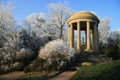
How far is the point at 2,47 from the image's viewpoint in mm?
13180

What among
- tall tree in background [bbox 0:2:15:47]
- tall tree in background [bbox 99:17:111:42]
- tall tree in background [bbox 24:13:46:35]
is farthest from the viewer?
tall tree in background [bbox 99:17:111:42]

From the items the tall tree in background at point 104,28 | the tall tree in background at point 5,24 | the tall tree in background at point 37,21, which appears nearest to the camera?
the tall tree in background at point 5,24

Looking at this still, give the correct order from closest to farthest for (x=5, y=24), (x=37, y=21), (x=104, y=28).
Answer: (x=5, y=24) < (x=37, y=21) < (x=104, y=28)

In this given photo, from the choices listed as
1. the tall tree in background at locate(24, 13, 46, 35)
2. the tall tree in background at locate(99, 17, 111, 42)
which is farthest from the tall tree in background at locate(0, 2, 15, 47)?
the tall tree in background at locate(99, 17, 111, 42)

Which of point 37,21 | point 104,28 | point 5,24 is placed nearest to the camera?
point 5,24

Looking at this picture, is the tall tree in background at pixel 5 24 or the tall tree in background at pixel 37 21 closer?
the tall tree in background at pixel 5 24

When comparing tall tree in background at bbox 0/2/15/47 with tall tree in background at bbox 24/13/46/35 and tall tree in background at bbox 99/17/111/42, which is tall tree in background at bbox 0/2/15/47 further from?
tall tree in background at bbox 99/17/111/42

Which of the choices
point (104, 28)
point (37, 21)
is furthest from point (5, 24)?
point (104, 28)

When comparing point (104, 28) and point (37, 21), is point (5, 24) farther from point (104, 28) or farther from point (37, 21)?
point (104, 28)

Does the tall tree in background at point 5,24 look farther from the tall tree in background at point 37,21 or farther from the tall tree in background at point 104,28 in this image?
the tall tree in background at point 104,28

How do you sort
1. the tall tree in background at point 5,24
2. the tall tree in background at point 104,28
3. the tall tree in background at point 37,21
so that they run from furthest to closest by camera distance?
the tall tree in background at point 104,28 → the tall tree in background at point 37,21 → the tall tree in background at point 5,24

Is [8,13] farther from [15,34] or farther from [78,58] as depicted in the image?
[78,58]

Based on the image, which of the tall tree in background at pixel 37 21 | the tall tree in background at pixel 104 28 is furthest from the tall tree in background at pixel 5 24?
the tall tree in background at pixel 104 28

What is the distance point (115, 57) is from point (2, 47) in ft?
52.3
